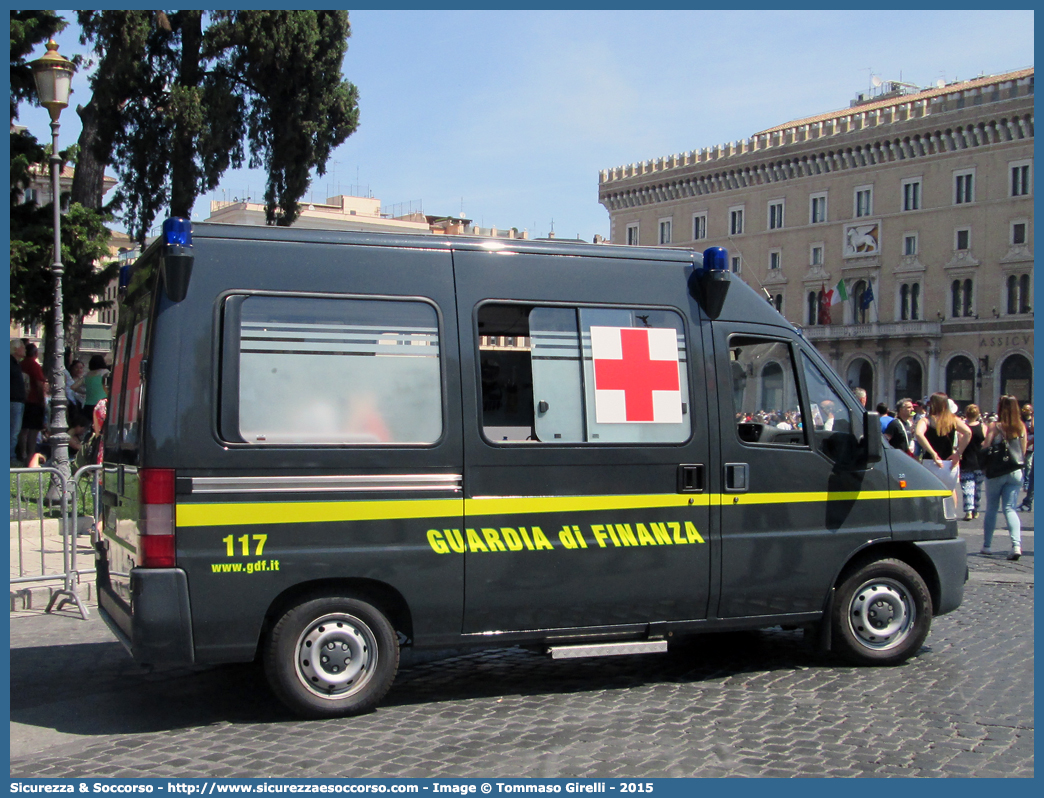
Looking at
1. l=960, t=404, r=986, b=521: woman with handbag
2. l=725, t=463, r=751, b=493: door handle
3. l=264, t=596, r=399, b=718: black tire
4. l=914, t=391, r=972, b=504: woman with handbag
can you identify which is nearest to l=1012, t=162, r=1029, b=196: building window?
l=960, t=404, r=986, b=521: woman with handbag

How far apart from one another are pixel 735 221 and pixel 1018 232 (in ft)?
74.5

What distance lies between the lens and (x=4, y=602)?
20.0ft

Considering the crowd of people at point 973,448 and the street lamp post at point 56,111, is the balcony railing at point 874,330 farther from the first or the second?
the street lamp post at point 56,111

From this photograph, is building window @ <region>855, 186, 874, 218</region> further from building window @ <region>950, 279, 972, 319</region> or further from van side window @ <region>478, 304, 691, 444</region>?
van side window @ <region>478, 304, 691, 444</region>

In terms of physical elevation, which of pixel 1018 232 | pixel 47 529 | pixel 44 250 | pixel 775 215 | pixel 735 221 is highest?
pixel 735 221

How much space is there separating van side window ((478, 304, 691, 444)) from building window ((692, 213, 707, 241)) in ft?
274

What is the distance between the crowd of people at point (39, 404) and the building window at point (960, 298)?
63.0 metres

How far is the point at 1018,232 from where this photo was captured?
224 feet

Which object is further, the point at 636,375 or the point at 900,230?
the point at 900,230

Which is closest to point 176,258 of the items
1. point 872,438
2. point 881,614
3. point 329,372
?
point 329,372

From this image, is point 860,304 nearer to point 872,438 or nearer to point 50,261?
point 50,261

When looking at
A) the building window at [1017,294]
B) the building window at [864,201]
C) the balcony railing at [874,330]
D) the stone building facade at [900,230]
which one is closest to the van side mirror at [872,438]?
the stone building facade at [900,230]

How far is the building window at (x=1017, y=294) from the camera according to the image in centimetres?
6712

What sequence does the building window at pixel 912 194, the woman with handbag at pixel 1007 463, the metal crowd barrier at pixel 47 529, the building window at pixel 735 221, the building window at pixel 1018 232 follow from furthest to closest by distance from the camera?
the building window at pixel 735 221 → the building window at pixel 912 194 → the building window at pixel 1018 232 → the woman with handbag at pixel 1007 463 → the metal crowd barrier at pixel 47 529
